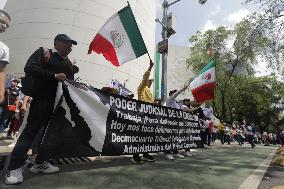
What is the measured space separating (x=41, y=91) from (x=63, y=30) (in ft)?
77.8

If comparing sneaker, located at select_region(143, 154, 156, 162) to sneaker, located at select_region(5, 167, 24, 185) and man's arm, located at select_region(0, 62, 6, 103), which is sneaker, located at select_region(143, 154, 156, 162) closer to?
sneaker, located at select_region(5, 167, 24, 185)

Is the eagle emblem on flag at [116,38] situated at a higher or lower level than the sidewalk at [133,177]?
higher

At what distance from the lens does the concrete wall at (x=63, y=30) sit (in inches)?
1036

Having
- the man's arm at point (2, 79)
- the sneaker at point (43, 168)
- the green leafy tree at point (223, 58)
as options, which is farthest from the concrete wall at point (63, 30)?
the man's arm at point (2, 79)

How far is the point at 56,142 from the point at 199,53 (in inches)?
1346

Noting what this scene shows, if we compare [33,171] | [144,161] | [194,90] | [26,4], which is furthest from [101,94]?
[26,4]

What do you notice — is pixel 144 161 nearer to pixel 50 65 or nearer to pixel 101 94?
A: pixel 101 94

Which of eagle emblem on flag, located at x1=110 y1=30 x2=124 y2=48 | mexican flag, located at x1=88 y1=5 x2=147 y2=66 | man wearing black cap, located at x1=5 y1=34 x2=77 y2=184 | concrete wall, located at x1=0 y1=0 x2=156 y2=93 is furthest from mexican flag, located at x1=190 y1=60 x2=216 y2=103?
concrete wall, located at x1=0 y1=0 x2=156 y2=93

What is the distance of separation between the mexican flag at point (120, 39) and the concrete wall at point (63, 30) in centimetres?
1970

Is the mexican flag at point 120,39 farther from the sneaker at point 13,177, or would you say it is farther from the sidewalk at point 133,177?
the sneaker at point 13,177

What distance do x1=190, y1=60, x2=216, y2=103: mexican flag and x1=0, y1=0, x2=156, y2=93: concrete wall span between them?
18.0 meters

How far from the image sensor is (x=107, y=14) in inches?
1123

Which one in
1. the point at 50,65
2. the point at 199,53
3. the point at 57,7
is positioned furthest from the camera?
the point at 199,53

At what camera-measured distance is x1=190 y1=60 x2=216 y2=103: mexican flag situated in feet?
29.6
